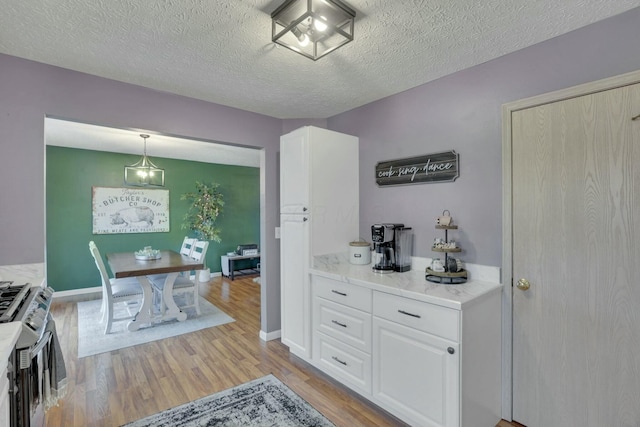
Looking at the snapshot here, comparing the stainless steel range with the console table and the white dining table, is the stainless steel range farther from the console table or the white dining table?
the console table

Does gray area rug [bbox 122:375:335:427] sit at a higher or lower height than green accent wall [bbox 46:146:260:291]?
lower

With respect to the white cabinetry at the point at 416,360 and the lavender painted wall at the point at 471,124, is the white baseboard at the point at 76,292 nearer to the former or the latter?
the lavender painted wall at the point at 471,124

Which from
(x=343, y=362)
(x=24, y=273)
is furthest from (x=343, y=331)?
(x=24, y=273)

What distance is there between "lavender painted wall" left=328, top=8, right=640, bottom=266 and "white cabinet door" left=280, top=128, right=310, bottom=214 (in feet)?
2.02

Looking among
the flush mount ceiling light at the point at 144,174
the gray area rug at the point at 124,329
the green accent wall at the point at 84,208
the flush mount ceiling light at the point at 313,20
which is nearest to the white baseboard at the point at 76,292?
the green accent wall at the point at 84,208

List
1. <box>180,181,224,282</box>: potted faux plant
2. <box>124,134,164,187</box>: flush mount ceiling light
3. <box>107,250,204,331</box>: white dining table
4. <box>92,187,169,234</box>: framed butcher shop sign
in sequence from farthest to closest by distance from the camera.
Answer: <box>180,181,224,282</box>: potted faux plant
<box>92,187,169,234</box>: framed butcher shop sign
<box>124,134,164,187</box>: flush mount ceiling light
<box>107,250,204,331</box>: white dining table

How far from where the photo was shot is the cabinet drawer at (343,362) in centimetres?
212

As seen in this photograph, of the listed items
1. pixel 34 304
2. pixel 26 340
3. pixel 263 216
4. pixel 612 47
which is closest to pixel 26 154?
pixel 34 304

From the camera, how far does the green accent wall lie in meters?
4.59

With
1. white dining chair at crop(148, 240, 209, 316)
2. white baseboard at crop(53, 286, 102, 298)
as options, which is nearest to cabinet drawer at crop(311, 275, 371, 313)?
white dining chair at crop(148, 240, 209, 316)

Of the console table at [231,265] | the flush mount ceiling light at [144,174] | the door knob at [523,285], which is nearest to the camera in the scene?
the door knob at [523,285]

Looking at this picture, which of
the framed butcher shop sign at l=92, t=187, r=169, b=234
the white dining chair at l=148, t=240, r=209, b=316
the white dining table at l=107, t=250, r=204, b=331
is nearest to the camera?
the white dining table at l=107, t=250, r=204, b=331

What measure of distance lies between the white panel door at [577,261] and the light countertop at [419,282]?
20cm

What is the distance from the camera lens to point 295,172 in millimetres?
2750
